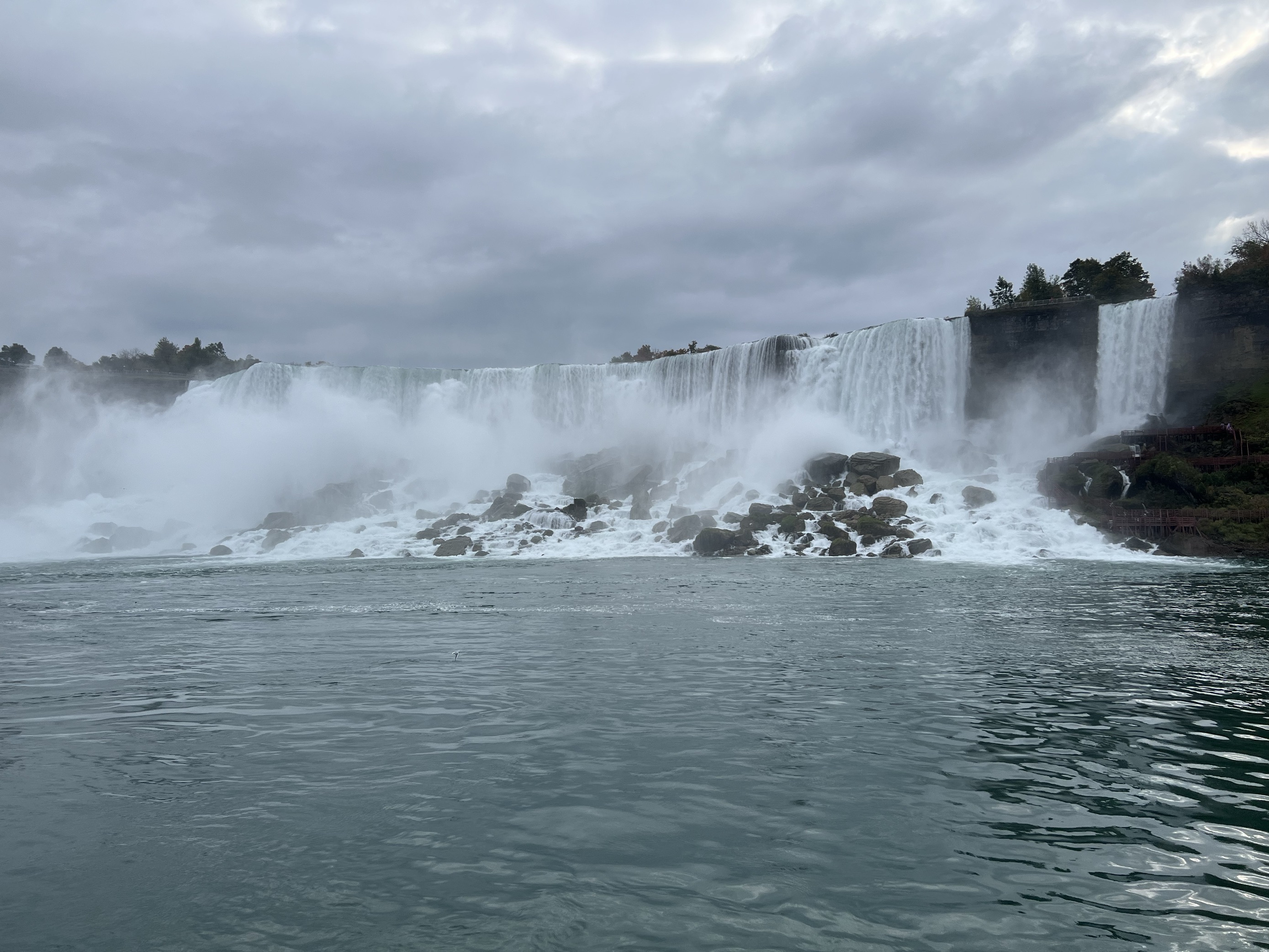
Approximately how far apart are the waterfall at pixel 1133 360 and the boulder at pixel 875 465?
10.4 m

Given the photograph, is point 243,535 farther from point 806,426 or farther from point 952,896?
point 952,896

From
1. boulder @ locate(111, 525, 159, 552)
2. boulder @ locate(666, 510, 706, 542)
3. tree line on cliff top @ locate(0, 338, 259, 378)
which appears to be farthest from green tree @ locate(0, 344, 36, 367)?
boulder @ locate(666, 510, 706, 542)

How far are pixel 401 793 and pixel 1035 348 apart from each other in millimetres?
42810

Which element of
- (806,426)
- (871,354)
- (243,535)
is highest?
(871,354)

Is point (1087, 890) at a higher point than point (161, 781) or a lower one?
higher

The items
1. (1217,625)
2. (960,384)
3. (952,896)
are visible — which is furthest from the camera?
(960,384)

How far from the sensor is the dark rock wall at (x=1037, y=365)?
3991cm

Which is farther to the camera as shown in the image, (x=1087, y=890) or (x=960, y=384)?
(x=960, y=384)

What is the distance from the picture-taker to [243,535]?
3916 cm

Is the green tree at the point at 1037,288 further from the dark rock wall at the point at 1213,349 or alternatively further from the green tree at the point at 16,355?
the green tree at the point at 16,355

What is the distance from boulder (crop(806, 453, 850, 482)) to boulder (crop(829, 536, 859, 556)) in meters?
7.72

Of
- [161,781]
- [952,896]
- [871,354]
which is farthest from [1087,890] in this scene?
[871,354]

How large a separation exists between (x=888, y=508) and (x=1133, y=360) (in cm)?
1581

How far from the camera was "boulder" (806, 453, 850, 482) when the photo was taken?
37.1 metres
